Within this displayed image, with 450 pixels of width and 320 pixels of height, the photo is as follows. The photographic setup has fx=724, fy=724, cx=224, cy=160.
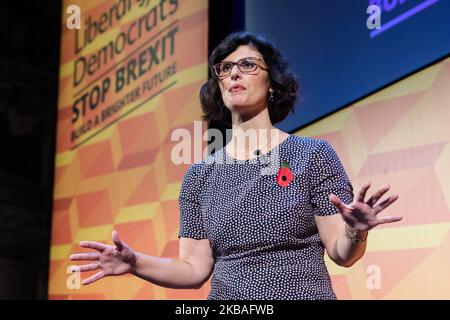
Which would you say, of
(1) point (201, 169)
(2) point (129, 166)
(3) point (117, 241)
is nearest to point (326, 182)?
(1) point (201, 169)

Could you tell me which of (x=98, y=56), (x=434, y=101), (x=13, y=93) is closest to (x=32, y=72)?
(x=13, y=93)

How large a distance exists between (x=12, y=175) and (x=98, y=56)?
2.81ft

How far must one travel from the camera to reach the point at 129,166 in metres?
3.48

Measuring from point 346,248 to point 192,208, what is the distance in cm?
38

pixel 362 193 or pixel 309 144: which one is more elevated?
pixel 309 144

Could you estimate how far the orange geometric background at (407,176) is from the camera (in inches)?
84.1

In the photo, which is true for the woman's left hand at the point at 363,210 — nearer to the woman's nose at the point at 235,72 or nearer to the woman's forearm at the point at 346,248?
the woman's forearm at the point at 346,248

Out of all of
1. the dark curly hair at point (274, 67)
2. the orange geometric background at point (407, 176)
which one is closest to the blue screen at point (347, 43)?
the orange geometric background at point (407, 176)

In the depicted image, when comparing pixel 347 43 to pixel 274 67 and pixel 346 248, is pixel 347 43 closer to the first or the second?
pixel 274 67

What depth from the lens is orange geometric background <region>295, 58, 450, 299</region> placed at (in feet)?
7.01

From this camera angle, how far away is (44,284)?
3953 mm

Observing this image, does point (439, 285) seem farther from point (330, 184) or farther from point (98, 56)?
point (98, 56)

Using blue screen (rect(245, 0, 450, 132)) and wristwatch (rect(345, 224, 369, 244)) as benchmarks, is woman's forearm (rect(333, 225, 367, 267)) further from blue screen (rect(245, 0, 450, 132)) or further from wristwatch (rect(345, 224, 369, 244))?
blue screen (rect(245, 0, 450, 132))

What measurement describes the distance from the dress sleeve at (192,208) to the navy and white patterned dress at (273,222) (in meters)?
0.04
